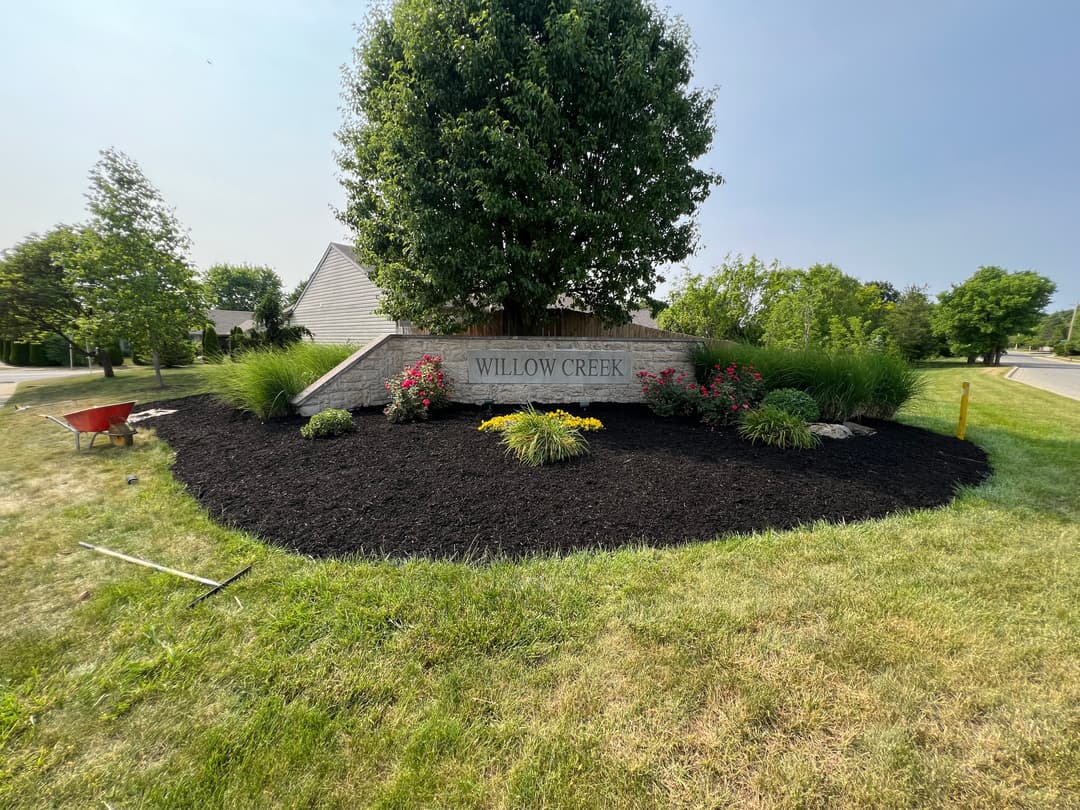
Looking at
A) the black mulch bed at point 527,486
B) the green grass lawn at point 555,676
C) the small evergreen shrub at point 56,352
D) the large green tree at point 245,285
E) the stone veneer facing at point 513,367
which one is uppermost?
the large green tree at point 245,285

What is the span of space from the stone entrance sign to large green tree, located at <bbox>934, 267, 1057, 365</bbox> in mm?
33935

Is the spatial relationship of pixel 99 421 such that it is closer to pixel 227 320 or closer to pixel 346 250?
pixel 346 250

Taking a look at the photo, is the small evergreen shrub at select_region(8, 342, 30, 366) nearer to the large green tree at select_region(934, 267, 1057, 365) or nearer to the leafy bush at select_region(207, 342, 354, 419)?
the leafy bush at select_region(207, 342, 354, 419)

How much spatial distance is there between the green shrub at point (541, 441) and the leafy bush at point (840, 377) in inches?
151

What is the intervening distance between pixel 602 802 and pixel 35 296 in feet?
72.6

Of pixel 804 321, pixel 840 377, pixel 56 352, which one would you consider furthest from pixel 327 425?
pixel 56 352

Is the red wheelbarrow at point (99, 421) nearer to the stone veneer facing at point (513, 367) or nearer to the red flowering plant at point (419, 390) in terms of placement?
the stone veneer facing at point (513, 367)

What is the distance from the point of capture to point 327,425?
17.5 feet

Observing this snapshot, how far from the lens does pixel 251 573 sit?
8.39 feet

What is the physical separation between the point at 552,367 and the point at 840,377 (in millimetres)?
4759

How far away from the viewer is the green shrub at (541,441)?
436cm

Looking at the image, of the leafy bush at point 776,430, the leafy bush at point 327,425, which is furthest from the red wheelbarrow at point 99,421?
the leafy bush at point 776,430

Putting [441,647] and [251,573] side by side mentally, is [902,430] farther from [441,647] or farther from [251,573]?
[251,573]

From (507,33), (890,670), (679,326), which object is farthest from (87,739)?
(679,326)
